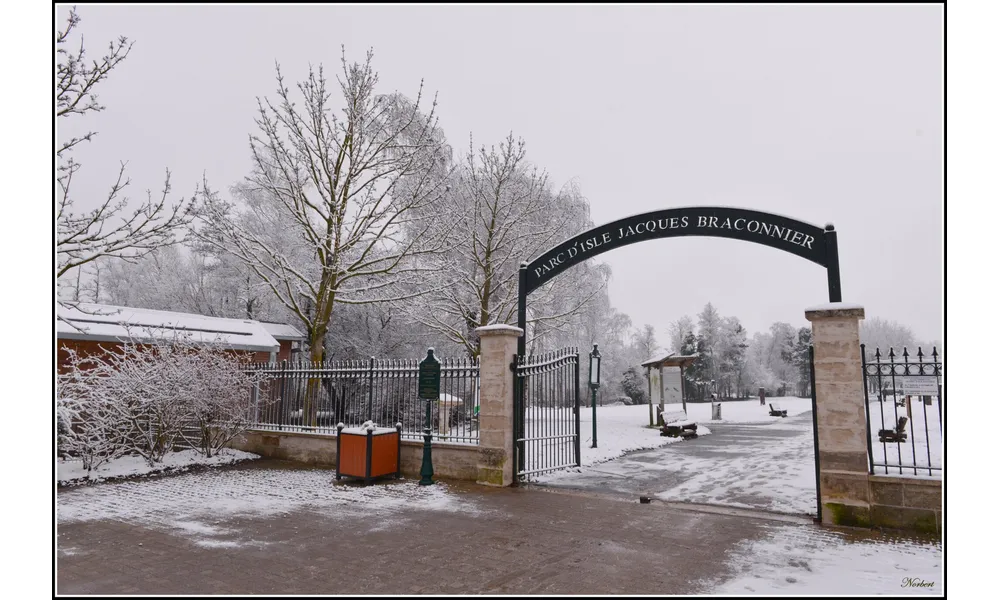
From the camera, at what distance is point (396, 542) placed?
629 cm

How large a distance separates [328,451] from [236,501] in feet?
11.3

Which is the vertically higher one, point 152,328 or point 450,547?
point 152,328

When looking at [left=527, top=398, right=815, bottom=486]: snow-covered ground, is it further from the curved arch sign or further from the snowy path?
the curved arch sign

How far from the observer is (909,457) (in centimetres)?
1012

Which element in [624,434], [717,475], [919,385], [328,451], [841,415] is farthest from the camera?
[624,434]

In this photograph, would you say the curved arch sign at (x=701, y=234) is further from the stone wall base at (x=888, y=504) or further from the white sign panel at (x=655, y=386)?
the white sign panel at (x=655, y=386)

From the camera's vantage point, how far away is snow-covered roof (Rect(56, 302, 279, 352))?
12719 mm

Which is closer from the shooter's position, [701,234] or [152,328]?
[701,234]

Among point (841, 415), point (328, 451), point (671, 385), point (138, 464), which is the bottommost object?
point (138, 464)

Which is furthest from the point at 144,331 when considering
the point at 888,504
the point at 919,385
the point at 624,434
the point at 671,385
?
the point at 671,385

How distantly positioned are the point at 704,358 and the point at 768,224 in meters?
53.2

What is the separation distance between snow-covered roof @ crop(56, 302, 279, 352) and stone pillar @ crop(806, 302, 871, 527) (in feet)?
36.9

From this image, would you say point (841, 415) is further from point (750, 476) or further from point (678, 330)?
point (678, 330)

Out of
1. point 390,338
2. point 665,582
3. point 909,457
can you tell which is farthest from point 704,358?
point 665,582
